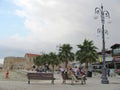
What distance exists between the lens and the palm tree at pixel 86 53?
229 ft

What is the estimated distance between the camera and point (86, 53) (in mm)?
70438

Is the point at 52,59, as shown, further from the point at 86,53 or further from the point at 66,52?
the point at 86,53

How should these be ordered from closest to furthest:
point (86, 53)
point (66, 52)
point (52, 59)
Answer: point (86, 53) < point (66, 52) < point (52, 59)

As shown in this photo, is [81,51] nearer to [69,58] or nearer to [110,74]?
[110,74]

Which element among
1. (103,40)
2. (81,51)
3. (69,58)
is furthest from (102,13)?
(69,58)

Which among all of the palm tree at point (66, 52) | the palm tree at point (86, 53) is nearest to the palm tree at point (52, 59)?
the palm tree at point (66, 52)

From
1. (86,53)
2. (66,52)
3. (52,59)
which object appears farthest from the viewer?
(52,59)

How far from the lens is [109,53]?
9350 cm

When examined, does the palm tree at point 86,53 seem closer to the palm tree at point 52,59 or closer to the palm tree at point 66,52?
the palm tree at point 66,52

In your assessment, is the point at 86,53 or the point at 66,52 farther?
the point at 66,52

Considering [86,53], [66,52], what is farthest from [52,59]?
[86,53]

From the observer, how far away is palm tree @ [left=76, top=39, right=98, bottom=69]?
6968 centimetres

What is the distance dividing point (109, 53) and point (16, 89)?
78.1 meters

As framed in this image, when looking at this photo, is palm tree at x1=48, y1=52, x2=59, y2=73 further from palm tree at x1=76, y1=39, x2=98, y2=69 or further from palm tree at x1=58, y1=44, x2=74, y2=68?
palm tree at x1=76, y1=39, x2=98, y2=69
